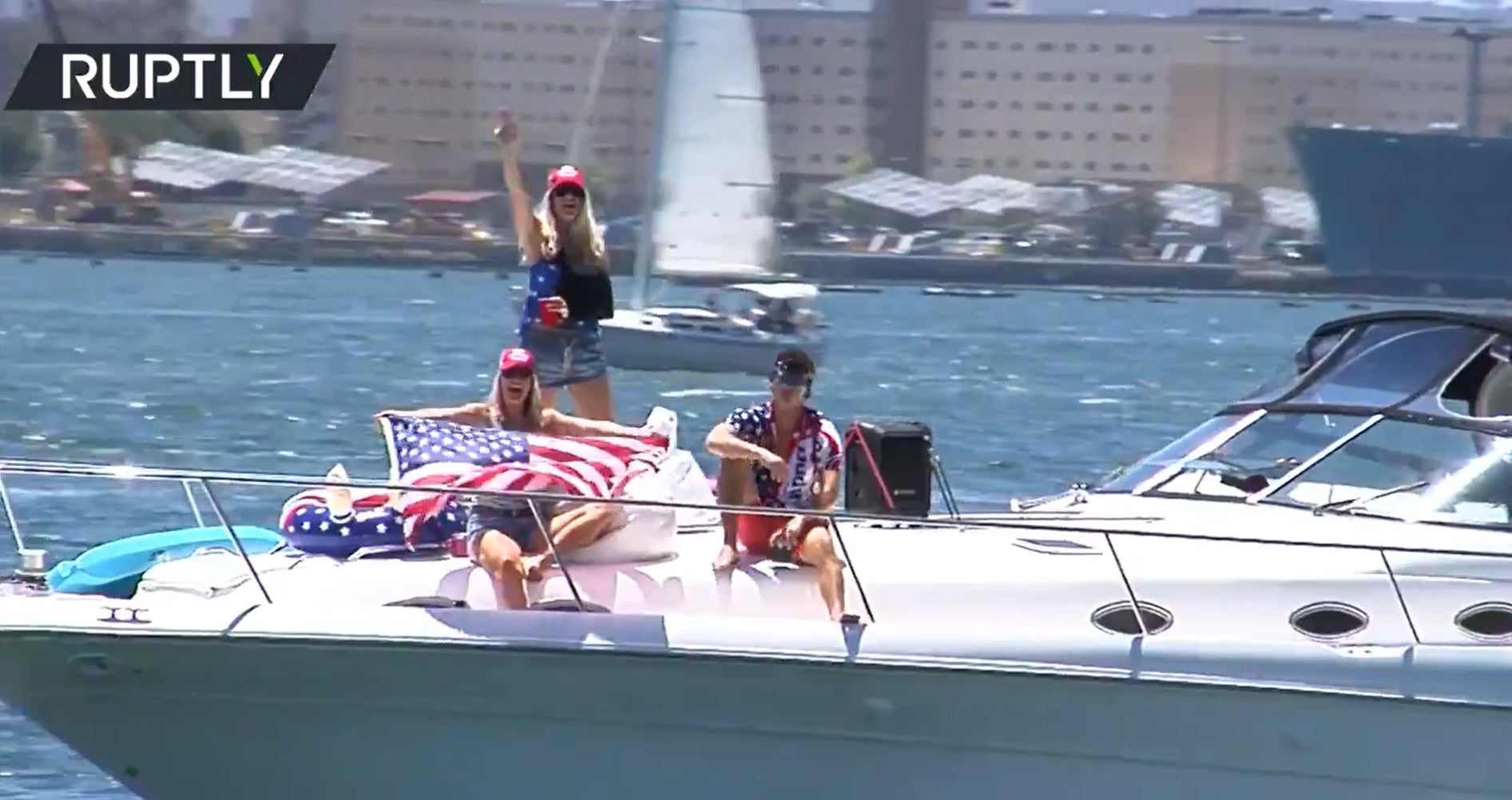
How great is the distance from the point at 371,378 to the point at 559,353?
34.3 m

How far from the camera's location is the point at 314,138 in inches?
4560

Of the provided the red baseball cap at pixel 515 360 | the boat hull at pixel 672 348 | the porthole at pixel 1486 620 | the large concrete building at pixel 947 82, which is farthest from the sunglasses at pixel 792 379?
the large concrete building at pixel 947 82

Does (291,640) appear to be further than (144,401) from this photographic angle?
No

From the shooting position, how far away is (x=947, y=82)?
122688 mm

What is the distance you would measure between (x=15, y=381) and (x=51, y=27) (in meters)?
80.9

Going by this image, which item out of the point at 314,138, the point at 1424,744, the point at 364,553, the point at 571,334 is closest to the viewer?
the point at 1424,744

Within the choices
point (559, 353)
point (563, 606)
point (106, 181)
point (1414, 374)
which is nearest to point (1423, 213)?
point (106, 181)

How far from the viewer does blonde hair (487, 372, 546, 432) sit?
989 cm

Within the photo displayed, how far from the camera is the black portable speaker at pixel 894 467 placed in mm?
10297

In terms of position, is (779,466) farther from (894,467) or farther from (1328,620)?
(1328,620)

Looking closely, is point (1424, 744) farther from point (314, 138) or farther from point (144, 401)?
point (314, 138)

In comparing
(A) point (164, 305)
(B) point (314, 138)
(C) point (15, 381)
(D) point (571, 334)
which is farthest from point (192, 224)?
(D) point (571, 334)

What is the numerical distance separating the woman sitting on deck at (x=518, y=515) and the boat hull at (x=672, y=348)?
3019 centimetres

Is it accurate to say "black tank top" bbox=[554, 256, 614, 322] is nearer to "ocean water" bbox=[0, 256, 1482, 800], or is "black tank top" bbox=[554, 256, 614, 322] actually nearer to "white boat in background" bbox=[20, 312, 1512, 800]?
"white boat in background" bbox=[20, 312, 1512, 800]
